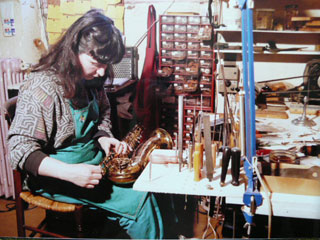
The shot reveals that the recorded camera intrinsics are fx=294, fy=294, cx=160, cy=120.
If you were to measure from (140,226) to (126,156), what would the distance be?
45 cm

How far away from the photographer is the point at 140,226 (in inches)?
73.2

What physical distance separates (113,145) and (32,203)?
61cm

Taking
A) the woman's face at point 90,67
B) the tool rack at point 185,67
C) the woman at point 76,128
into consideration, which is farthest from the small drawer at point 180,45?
the woman's face at point 90,67

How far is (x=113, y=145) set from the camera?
1930 mm

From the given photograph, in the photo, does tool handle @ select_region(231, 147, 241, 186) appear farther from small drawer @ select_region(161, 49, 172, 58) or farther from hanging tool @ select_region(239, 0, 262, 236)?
small drawer @ select_region(161, 49, 172, 58)

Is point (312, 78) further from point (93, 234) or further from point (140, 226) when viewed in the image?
point (93, 234)

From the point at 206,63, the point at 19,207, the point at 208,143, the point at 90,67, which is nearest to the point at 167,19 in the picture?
the point at 206,63

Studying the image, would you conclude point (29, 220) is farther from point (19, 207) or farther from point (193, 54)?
point (193, 54)

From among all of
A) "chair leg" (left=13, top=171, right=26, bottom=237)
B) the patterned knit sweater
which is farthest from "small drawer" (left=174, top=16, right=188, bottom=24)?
"chair leg" (left=13, top=171, right=26, bottom=237)

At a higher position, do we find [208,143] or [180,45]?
[180,45]

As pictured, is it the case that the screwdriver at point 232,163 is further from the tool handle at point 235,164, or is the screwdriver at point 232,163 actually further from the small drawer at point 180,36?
the small drawer at point 180,36

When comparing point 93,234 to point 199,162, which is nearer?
point 199,162

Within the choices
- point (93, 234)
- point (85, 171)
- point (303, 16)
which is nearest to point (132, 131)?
point (85, 171)

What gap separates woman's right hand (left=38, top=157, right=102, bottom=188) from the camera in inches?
69.6
